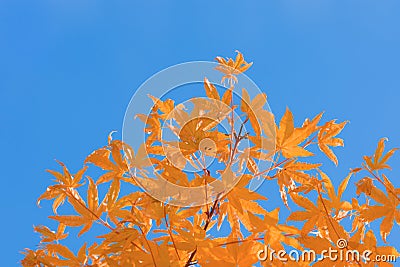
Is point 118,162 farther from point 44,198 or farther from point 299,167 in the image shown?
point 299,167

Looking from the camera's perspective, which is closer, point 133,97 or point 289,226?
point 289,226

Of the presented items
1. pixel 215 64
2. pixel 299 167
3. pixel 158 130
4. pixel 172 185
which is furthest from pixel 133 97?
pixel 299 167

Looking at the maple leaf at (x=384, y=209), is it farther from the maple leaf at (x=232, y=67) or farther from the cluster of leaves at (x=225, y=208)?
the maple leaf at (x=232, y=67)

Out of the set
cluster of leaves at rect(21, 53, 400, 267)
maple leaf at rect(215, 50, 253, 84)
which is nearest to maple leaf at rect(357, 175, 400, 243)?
cluster of leaves at rect(21, 53, 400, 267)

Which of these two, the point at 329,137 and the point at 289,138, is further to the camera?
the point at 329,137

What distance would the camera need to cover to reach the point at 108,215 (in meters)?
1.38

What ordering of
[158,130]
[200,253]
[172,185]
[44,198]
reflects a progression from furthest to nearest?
[158,130], [44,198], [172,185], [200,253]

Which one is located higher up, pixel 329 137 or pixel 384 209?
pixel 329 137

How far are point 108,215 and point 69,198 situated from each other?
0.13 m

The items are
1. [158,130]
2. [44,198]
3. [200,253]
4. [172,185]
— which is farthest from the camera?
[158,130]

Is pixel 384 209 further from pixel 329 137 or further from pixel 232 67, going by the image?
pixel 232 67

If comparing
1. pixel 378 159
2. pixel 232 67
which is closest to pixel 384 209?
pixel 378 159

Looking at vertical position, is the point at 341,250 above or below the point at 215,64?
below

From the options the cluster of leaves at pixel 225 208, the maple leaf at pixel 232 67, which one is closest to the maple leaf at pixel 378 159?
the cluster of leaves at pixel 225 208
